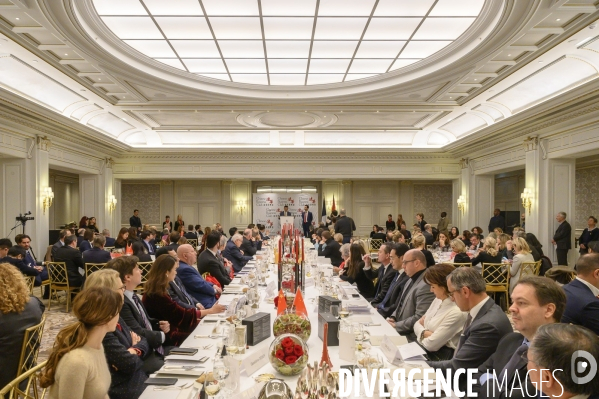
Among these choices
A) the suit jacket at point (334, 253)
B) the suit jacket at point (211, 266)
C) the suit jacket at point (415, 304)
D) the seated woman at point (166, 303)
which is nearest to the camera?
the seated woman at point (166, 303)

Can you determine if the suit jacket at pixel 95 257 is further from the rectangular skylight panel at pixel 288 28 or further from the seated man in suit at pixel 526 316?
the seated man in suit at pixel 526 316

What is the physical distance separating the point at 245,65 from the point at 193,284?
4.60m

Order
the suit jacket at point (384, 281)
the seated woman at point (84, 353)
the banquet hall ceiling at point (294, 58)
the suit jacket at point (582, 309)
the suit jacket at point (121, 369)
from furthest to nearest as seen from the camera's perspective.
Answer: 1. the banquet hall ceiling at point (294, 58)
2. the suit jacket at point (384, 281)
3. the suit jacket at point (582, 309)
4. the suit jacket at point (121, 369)
5. the seated woman at point (84, 353)

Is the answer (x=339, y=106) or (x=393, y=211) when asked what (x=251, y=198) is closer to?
(x=393, y=211)

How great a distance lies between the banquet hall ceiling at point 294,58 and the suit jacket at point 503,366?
13.9 feet

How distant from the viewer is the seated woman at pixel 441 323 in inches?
119

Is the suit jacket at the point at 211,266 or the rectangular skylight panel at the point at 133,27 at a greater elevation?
the rectangular skylight panel at the point at 133,27

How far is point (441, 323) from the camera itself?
3.11m

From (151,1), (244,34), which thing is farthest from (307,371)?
(244,34)

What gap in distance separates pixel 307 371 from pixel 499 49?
6201 millimetres

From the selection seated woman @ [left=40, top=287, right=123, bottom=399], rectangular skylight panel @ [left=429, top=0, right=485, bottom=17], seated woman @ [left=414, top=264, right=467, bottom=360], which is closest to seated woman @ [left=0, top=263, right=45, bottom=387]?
seated woman @ [left=40, top=287, right=123, bottom=399]

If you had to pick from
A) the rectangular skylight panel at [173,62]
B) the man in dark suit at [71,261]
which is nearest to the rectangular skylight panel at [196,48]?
the rectangular skylight panel at [173,62]

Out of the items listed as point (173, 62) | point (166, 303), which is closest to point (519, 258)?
point (166, 303)

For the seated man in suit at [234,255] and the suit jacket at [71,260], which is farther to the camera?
the seated man in suit at [234,255]
